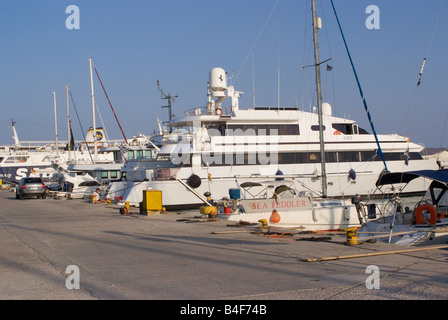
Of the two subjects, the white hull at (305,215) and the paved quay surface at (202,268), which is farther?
the white hull at (305,215)

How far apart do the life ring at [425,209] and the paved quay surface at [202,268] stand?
3678 millimetres

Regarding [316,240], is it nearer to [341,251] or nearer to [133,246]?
[341,251]

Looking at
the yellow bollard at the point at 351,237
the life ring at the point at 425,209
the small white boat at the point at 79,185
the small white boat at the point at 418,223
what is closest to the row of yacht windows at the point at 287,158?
the small white boat at the point at 418,223

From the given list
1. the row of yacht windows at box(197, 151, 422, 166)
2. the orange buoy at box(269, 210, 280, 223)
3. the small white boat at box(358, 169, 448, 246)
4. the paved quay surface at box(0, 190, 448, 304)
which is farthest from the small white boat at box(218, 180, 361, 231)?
the row of yacht windows at box(197, 151, 422, 166)

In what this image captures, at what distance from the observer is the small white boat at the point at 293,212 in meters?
15.6

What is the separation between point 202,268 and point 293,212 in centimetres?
929

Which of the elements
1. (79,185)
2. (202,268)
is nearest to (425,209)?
(202,268)

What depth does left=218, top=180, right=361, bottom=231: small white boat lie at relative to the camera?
15.6 metres

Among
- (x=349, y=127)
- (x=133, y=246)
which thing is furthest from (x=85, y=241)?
Answer: (x=349, y=127)

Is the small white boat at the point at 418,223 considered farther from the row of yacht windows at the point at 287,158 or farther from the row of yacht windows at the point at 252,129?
the row of yacht windows at the point at 252,129

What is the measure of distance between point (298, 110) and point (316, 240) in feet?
55.4

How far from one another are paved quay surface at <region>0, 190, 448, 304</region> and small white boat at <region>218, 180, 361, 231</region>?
351 centimetres

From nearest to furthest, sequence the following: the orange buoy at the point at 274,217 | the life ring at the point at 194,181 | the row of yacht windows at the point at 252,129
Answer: the orange buoy at the point at 274,217 < the life ring at the point at 194,181 < the row of yacht windows at the point at 252,129
